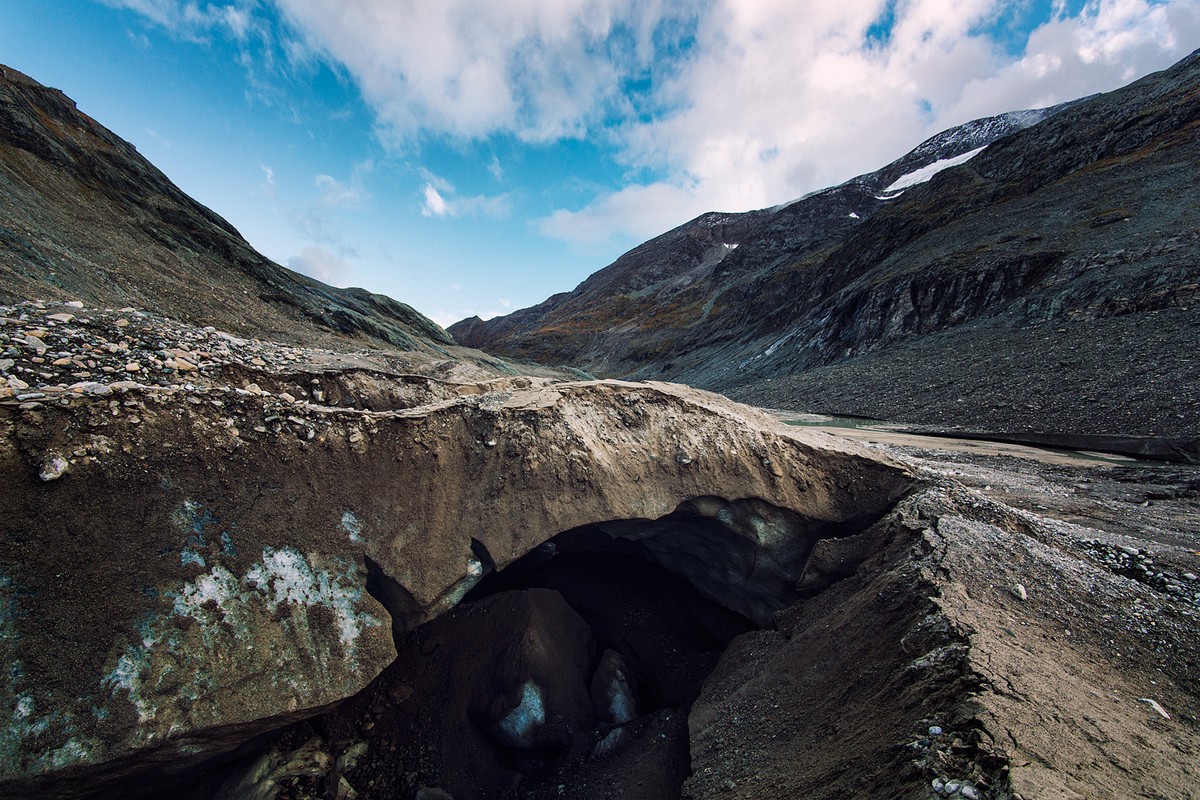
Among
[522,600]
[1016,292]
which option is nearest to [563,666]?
[522,600]

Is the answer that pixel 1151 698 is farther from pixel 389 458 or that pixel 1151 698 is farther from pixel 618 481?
pixel 389 458

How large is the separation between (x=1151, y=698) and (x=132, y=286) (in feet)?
79.9

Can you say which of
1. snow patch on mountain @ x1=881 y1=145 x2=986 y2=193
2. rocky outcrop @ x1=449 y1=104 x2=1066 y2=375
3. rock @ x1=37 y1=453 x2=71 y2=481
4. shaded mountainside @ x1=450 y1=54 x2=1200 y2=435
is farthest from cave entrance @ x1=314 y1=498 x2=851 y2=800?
snow patch on mountain @ x1=881 y1=145 x2=986 y2=193

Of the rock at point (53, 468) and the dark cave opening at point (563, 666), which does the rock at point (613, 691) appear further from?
the rock at point (53, 468)

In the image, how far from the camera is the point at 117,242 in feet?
59.4

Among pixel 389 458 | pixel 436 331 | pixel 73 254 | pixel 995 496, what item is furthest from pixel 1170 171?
pixel 73 254

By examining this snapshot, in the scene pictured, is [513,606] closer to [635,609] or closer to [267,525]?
[635,609]

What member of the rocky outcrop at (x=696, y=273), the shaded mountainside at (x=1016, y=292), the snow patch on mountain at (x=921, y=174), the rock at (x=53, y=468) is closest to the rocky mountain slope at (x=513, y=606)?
the rock at (x=53, y=468)

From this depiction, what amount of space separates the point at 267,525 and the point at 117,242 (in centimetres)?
2151

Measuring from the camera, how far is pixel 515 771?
20.4 feet

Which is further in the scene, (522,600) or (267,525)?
(522,600)

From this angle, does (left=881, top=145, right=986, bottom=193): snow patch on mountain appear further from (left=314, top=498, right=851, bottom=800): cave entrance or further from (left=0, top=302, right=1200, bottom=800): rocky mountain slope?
(left=314, top=498, right=851, bottom=800): cave entrance

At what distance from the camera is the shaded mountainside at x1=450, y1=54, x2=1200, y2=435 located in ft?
67.6

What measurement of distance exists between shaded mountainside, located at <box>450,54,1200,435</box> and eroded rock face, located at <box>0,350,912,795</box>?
61.3 feet
